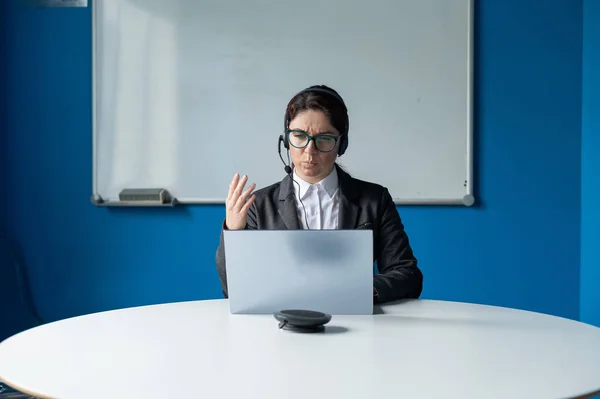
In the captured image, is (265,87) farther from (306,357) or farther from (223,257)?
(306,357)

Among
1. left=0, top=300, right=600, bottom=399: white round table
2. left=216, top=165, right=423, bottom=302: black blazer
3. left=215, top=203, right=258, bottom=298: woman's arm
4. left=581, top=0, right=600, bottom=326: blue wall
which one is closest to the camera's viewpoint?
left=0, top=300, right=600, bottom=399: white round table

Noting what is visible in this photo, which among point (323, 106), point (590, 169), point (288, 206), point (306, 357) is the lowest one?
point (306, 357)

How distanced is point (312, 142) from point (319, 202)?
0.22 metres

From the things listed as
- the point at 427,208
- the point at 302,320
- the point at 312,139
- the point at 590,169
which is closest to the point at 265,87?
the point at 427,208

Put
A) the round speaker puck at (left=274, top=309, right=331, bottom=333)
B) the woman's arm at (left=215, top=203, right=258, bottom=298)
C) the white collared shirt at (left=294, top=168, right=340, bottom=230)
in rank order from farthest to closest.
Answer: the white collared shirt at (left=294, top=168, right=340, bottom=230), the woman's arm at (left=215, top=203, right=258, bottom=298), the round speaker puck at (left=274, top=309, right=331, bottom=333)

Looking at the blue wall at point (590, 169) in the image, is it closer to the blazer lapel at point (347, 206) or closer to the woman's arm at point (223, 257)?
the blazer lapel at point (347, 206)

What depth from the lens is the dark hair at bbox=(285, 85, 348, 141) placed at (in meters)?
2.00

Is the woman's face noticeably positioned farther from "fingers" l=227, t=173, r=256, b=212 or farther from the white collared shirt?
"fingers" l=227, t=173, r=256, b=212

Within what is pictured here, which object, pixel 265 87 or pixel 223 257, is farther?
pixel 265 87

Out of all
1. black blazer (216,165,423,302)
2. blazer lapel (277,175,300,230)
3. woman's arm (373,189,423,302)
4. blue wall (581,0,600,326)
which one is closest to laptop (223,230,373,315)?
woman's arm (373,189,423,302)

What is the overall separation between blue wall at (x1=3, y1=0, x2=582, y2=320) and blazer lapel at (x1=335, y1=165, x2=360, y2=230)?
0.88 meters

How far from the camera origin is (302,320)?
1.22m

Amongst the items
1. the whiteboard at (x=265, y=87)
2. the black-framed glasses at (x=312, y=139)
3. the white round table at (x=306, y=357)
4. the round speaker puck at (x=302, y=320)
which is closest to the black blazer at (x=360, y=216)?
the black-framed glasses at (x=312, y=139)

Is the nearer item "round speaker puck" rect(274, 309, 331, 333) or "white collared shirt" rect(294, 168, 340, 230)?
"round speaker puck" rect(274, 309, 331, 333)
